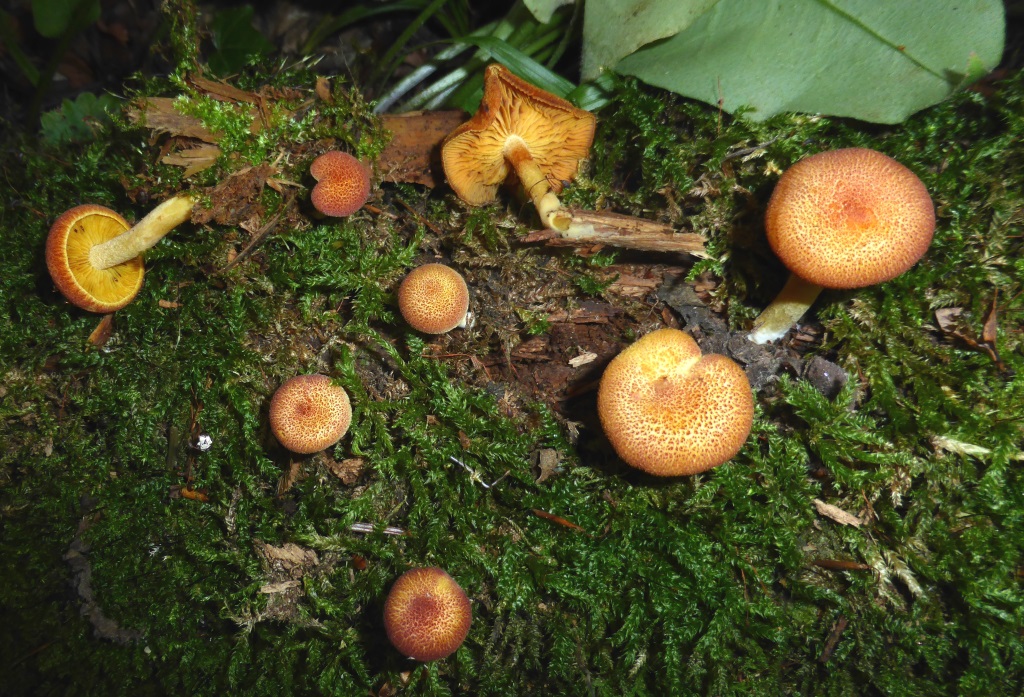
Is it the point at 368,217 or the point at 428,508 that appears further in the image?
the point at 368,217

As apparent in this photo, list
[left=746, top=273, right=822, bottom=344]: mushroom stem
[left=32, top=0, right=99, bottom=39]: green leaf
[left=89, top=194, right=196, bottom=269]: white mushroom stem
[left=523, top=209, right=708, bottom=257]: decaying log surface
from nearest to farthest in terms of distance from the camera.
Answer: [left=746, top=273, right=822, bottom=344]: mushroom stem → [left=523, top=209, right=708, bottom=257]: decaying log surface → [left=89, top=194, right=196, bottom=269]: white mushroom stem → [left=32, top=0, right=99, bottom=39]: green leaf

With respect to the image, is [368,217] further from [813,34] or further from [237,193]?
[813,34]

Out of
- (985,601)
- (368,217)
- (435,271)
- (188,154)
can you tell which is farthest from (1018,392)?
(188,154)

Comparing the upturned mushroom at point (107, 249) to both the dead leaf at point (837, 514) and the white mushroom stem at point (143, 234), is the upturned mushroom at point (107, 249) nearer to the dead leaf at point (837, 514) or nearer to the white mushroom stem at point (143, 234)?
the white mushroom stem at point (143, 234)

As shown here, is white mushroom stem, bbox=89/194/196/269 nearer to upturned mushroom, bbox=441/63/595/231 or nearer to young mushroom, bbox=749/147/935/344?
upturned mushroom, bbox=441/63/595/231

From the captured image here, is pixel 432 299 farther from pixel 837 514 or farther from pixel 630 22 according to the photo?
pixel 837 514

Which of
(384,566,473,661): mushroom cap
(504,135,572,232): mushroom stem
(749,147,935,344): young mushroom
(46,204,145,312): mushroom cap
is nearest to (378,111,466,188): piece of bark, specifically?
(504,135,572,232): mushroom stem

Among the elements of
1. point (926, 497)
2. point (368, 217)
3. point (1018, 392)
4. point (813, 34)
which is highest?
point (813, 34)
